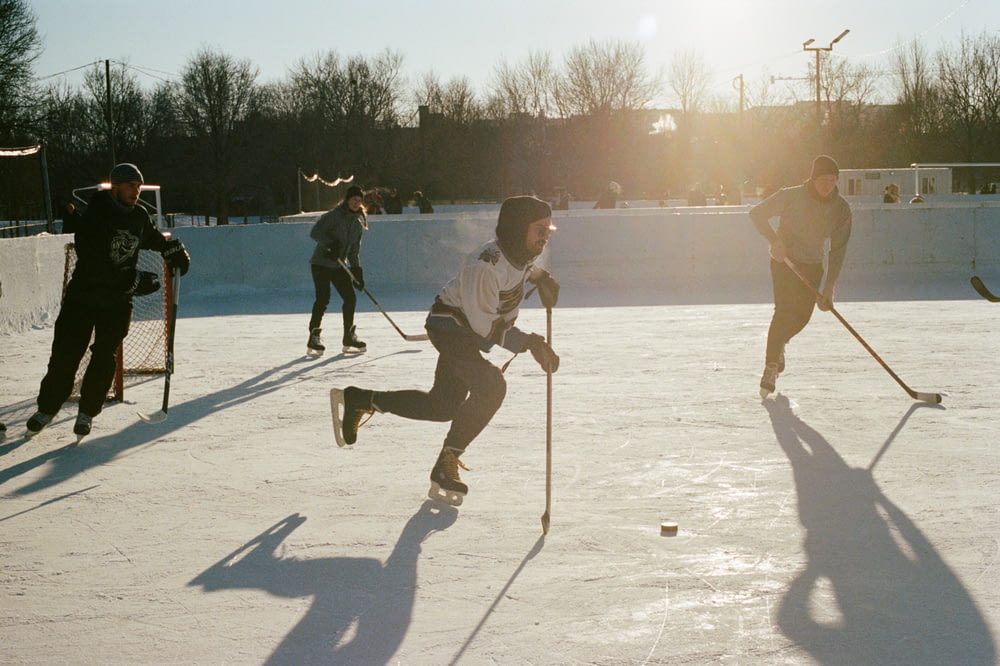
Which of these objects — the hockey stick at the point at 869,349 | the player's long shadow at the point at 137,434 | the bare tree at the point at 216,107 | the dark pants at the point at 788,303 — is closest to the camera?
the player's long shadow at the point at 137,434

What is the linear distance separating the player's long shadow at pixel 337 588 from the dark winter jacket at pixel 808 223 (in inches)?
147

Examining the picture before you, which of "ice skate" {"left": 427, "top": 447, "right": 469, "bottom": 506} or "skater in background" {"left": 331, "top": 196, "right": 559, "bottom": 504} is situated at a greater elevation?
"skater in background" {"left": 331, "top": 196, "right": 559, "bottom": 504}

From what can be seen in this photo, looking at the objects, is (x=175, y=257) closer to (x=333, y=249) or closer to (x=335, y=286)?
(x=333, y=249)

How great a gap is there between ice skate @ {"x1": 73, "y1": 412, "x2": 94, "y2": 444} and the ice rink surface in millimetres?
99

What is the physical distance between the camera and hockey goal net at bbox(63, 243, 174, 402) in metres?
7.79

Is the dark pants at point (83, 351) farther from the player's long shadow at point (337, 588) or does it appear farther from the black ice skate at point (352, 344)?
the black ice skate at point (352, 344)

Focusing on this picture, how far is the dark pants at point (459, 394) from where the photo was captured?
487cm

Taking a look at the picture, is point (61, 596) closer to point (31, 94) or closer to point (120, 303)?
point (120, 303)

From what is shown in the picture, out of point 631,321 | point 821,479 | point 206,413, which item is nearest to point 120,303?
point 206,413

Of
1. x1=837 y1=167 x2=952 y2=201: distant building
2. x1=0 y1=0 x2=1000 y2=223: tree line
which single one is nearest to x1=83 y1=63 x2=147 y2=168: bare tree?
x1=0 y1=0 x2=1000 y2=223: tree line

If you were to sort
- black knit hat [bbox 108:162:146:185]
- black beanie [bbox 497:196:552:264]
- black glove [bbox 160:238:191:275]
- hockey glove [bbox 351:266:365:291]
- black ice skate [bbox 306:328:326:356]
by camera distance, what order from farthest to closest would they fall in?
1. hockey glove [bbox 351:266:365:291]
2. black ice skate [bbox 306:328:326:356]
3. black glove [bbox 160:238:191:275]
4. black knit hat [bbox 108:162:146:185]
5. black beanie [bbox 497:196:552:264]

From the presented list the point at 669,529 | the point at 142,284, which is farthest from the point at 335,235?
the point at 669,529

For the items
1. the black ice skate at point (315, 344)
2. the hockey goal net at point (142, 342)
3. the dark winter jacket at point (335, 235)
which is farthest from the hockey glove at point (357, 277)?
the hockey goal net at point (142, 342)

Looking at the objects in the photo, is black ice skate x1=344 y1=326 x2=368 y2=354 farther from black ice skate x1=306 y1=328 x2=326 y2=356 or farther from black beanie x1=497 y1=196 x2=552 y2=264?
black beanie x1=497 y1=196 x2=552 y2=264
